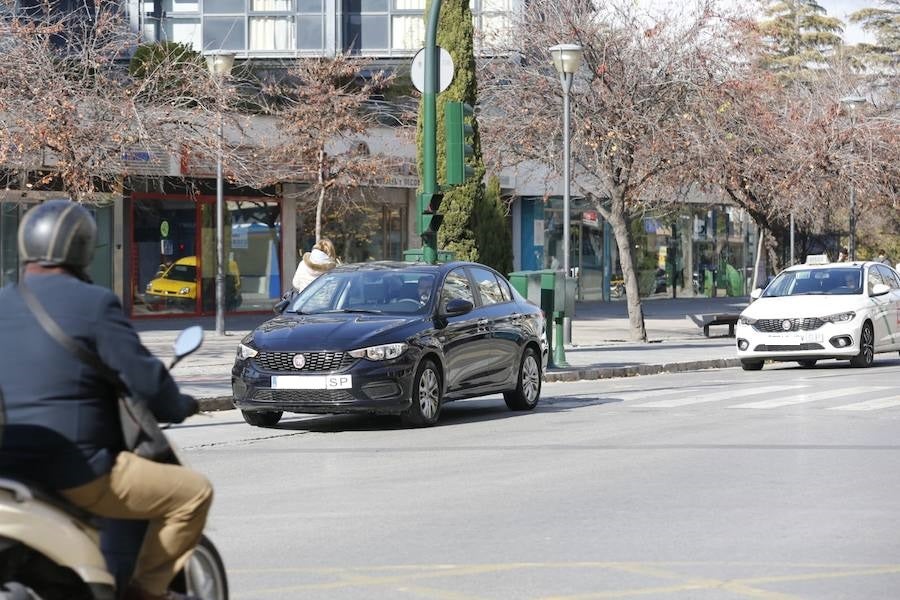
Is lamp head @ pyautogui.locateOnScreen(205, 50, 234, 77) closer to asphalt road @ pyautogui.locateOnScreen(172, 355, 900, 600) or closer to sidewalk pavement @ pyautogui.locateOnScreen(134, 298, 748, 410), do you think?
sidewalk pavement @ pyautogui.locateOnScreen(134, 298, 748, 410)

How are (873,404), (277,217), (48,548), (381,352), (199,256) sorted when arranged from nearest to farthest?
(48,548) < (381,352) < (873,404) < (199,256) < (277,217)

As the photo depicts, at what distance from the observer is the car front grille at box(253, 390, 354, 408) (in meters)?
13.8

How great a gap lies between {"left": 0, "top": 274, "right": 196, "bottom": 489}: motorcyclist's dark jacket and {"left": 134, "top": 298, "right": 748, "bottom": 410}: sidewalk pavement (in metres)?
11.8

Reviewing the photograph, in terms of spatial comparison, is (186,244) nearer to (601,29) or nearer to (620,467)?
(601,29)

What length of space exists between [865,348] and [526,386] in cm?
841

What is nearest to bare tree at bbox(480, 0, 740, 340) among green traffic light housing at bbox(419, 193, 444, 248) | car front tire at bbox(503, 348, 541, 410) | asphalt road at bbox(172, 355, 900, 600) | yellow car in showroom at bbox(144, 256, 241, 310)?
green traffic light housing at bbox(419, 193, 444, 248)

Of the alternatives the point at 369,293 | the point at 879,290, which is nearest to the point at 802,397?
the point at 369,293

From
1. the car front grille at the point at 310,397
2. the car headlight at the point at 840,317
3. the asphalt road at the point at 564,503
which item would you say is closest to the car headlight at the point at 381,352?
the car front grille at the point at 310,397

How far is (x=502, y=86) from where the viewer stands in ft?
97.6

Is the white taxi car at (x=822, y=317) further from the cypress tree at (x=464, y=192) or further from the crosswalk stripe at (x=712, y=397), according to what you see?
the cypress tree at (x=464, y=192)

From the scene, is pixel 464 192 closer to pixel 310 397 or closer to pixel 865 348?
pixel 865 348

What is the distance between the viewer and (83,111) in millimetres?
20625

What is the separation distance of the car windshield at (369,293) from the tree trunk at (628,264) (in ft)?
44.7

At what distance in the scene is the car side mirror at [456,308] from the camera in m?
14.9
